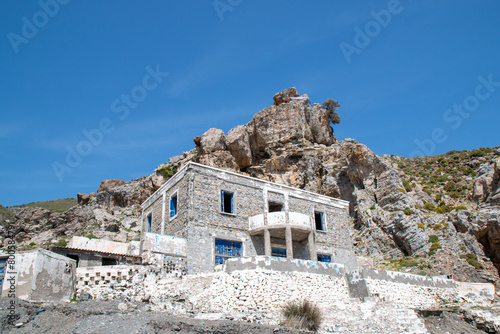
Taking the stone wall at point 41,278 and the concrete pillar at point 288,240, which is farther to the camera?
the concrete pillar at point 288,240

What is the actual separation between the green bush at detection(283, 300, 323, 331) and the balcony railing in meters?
6.38

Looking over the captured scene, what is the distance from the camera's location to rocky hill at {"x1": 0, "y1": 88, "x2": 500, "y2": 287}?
1134 inches

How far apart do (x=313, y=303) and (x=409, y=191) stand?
70.0ft

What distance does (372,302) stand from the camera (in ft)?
54.2

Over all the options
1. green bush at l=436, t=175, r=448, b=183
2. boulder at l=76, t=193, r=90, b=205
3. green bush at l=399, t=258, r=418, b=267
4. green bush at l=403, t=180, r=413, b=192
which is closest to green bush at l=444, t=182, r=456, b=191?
green bush at l=436, t=175, r=448, b=183

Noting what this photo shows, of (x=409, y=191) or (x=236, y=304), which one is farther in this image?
(x=409, y=191)

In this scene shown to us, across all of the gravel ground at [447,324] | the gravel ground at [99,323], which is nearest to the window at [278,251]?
the gravel ground at [447,324]

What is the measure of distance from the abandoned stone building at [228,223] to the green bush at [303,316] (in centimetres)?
525

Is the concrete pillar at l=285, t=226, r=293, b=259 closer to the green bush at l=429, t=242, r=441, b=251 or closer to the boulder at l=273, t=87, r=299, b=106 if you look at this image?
the green bush at l=429, t=242, r=441, b=251

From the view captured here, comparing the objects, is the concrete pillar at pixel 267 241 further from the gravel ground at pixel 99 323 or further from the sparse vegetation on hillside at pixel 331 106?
the sparse vegetation on hillside at pixel 331 106

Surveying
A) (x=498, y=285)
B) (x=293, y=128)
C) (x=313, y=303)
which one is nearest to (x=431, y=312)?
(x=313, y=303)

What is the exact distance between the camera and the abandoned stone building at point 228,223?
66.8ft

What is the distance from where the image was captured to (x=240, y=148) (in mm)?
46344

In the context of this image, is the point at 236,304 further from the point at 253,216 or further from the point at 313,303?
the point at 253,216
